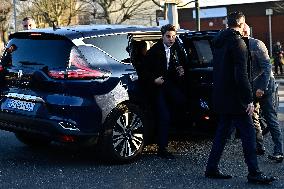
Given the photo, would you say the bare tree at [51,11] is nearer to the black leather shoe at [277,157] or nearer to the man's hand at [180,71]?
the man's hand at [180,71]

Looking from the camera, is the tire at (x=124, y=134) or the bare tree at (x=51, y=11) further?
the bare tree at (x=51, y=11)

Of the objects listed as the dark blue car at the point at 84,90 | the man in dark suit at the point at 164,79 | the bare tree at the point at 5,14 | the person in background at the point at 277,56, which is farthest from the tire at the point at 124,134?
the bare tree at the point at 5,14

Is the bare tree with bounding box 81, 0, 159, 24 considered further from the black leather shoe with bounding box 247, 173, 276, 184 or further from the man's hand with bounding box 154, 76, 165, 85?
the black leather shoe with bounding box 247, 173, 276, 184

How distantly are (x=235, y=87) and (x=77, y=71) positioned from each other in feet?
5.75

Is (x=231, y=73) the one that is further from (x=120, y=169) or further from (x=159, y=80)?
(x=120, y=169)

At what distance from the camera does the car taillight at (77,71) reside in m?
6.02

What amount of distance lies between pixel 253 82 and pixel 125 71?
57.9 inches

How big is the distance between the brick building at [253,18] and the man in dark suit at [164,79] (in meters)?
31.9

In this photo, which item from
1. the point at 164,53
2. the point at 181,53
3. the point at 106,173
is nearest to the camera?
the point at 106,173

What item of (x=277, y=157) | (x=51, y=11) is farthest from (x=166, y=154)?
(x=51, y=11)

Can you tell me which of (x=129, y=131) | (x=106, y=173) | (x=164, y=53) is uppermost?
(x=164, y=53)

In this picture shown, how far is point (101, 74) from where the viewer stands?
612cm

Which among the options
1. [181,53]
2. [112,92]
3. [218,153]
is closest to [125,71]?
[112,92]

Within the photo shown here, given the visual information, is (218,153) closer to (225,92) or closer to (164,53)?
(225,92)
